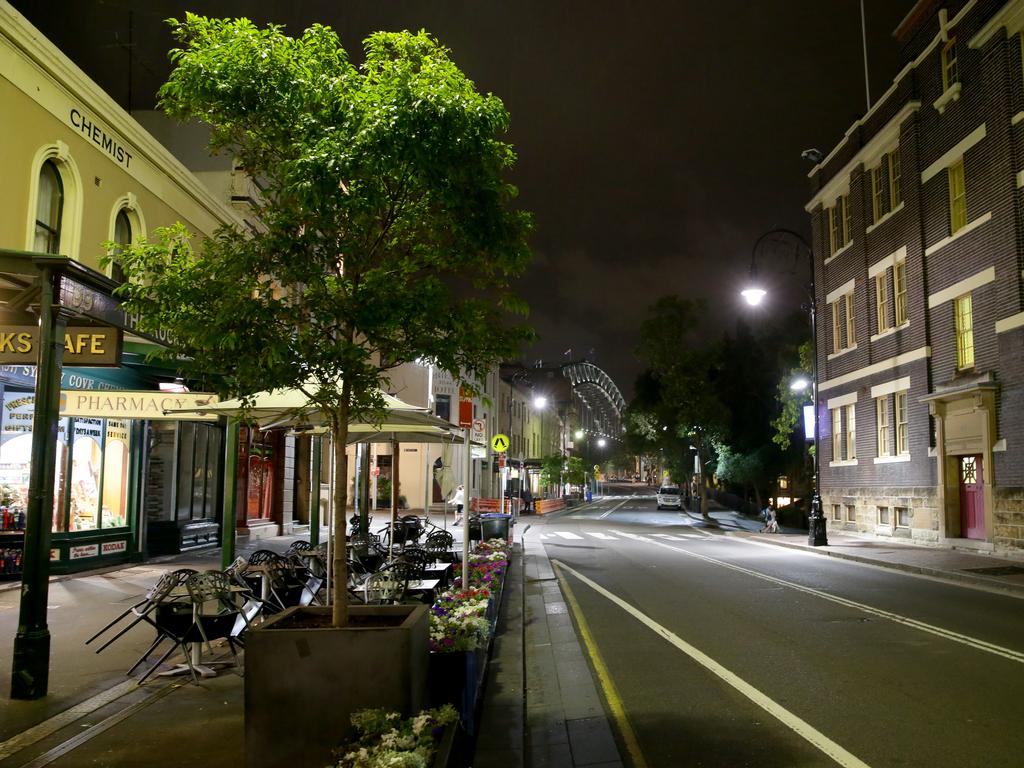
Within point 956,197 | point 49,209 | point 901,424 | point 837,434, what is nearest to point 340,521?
point 49,209

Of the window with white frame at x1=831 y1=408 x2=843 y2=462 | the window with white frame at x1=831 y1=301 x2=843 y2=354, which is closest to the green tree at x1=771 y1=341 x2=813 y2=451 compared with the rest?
the window with white frame at x1=831 y1=408 x2=843 y2=462

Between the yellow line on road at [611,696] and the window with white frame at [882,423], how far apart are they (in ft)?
60.6

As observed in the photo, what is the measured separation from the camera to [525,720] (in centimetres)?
668

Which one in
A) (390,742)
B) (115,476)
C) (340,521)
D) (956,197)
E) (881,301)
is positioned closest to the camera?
(390,742)

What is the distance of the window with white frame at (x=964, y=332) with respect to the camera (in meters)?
21.8

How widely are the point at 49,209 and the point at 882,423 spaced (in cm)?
2461

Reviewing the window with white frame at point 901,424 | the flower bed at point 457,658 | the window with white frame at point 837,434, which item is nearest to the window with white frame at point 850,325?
the window with white frame at point 837,434

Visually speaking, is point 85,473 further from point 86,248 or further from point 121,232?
point 121,232

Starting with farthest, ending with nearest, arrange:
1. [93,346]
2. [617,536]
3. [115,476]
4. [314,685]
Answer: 1. [617,536]
2. [115,476]
3. [93,346]
4. [314,685]

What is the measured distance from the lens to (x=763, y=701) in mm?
7004

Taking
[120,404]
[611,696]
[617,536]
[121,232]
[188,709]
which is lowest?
[617,536]

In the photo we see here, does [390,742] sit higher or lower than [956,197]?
lower

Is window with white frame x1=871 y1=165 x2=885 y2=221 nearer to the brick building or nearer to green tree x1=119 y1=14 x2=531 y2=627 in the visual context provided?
the brick building

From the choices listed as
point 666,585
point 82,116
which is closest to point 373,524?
point 666,585
